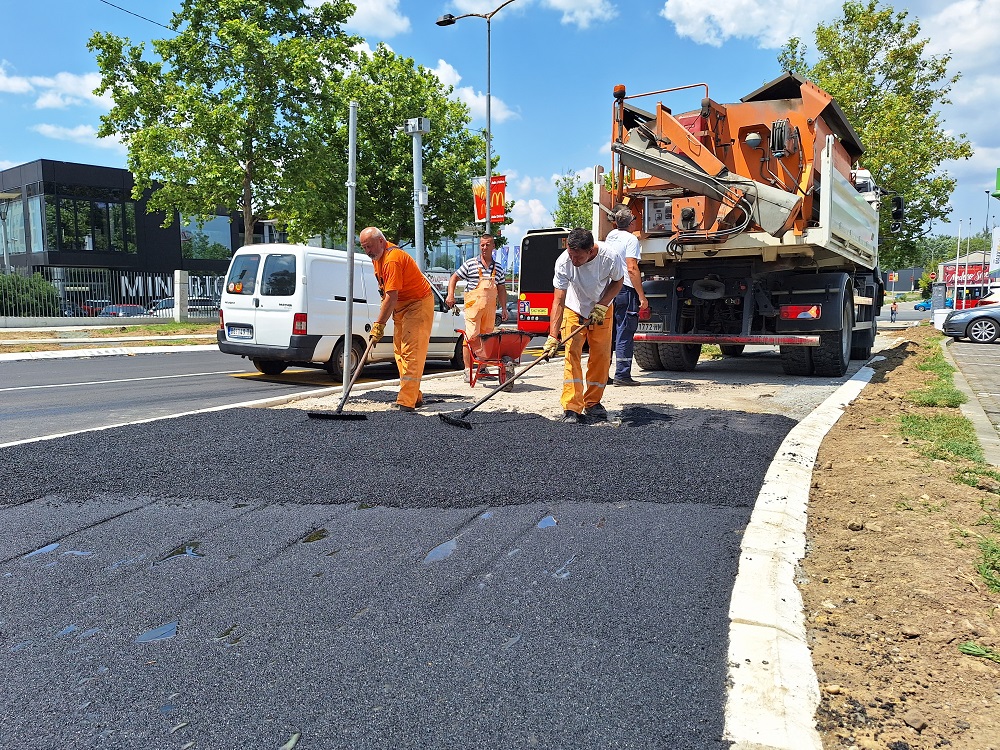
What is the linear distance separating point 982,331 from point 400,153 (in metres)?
21.6

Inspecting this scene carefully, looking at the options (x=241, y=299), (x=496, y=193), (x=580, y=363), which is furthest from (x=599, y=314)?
(x=496, y=193)

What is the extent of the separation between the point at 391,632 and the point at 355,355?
7968mm

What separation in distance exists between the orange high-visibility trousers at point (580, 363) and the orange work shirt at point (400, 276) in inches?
57.4

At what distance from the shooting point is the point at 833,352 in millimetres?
9422

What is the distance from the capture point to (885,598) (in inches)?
112

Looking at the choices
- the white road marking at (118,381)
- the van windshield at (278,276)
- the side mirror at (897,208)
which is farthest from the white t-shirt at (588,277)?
the side mirror at (897,208)

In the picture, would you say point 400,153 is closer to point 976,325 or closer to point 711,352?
point 711,352

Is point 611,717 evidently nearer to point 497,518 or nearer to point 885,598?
point 885,598

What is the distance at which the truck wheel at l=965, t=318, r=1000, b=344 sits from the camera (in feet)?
64.3

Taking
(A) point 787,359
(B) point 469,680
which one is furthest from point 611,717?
(A) point 787,359

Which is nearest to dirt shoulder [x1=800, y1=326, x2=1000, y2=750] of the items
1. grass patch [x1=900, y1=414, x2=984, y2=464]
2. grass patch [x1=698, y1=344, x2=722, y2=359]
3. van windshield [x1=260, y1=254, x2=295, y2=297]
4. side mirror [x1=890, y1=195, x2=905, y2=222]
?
grass patch [x1=900, y1=414, x2=984, y2=464]

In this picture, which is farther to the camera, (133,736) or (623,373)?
(623,373)

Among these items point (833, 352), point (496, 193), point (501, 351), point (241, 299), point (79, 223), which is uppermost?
point (79, 223)

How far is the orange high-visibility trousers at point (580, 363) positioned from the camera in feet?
20.3
